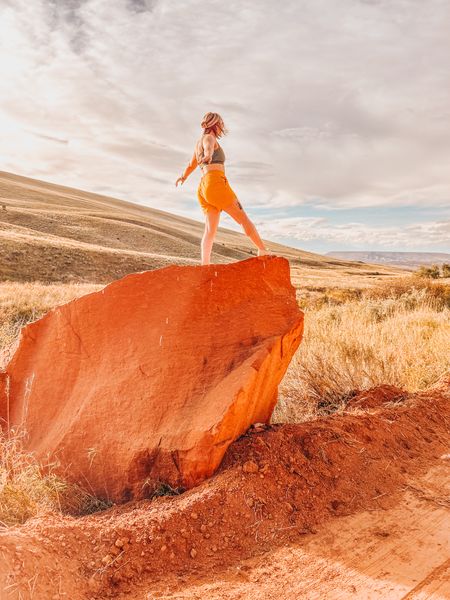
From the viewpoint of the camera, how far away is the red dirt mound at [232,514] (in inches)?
111

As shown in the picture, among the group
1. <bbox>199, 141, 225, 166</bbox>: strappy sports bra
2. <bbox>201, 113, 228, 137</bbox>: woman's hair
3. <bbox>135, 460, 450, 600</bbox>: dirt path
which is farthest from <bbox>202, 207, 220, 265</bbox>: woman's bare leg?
<bbox>135, 460, 450, 600</bbox>: dirt path

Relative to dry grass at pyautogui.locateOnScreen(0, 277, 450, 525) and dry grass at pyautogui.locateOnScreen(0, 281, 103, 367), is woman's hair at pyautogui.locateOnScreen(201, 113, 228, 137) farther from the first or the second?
dry grass at pyautogui.locateOnScreen(0, 281, 103, 367)

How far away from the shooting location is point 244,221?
17.2 ft

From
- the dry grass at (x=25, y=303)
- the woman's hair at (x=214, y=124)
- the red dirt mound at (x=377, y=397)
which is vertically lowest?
the dry grass at (x=25, y=303)

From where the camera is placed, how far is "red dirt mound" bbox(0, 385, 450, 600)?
2.83 metres

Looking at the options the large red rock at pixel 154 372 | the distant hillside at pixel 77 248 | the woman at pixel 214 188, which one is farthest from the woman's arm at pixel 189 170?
the distant hillside at pixel 77 248

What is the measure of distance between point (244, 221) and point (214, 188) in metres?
0.47

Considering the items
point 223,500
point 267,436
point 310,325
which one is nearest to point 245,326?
point 267,436

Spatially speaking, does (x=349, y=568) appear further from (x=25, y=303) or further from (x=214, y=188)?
(x=25, y=303)

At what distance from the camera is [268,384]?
4.27m

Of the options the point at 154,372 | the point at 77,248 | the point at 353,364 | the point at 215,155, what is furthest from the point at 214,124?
the point at 77,248

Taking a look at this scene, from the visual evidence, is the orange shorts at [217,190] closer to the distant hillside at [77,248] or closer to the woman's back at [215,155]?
the woman's back at [215,155]

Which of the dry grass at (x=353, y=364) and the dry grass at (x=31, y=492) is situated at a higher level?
the dry grass at (x=353, y=364)

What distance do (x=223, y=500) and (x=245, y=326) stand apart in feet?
4.64
